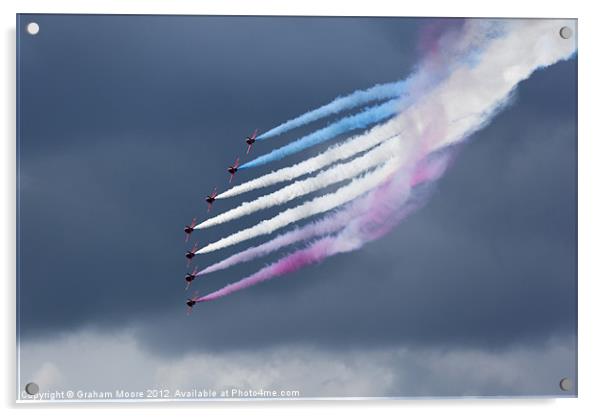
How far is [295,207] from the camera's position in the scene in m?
8.46

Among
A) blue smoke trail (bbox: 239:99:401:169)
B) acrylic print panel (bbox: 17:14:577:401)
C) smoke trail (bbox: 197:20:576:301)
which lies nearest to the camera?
acrylic print panel (bbox: 17:14:577:401)

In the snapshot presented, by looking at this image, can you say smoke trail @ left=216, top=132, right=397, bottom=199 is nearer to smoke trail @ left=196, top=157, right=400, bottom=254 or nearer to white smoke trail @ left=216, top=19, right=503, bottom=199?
white smoke trail @ left=216, top=19, right=503, bottom=199

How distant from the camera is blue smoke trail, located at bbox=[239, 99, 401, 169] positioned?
8.42 metres

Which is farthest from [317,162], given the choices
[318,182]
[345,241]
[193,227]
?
[193,227]

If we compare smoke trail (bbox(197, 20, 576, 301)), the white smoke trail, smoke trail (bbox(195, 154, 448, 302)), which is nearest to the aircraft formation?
smoke trail (bbox(195, 154, 448, 302))

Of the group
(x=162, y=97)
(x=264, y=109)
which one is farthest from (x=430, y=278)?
(x=162, y=97)

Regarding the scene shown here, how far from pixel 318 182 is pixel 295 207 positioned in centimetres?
29

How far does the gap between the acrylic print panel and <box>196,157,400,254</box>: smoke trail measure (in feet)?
0.06

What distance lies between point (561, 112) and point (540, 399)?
8.11ft

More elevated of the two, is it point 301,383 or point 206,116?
point 206,116

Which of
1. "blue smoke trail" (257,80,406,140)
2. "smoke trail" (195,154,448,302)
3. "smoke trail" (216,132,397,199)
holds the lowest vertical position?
"smoke trail" (195,154,448,302)

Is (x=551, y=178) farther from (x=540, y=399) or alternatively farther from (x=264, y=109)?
(x=264, y=109)

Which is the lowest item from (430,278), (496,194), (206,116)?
(430,278)

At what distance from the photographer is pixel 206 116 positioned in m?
8.44
